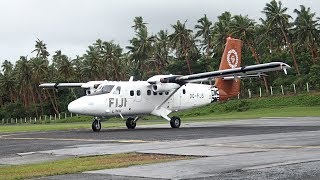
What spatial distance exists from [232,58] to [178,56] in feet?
250

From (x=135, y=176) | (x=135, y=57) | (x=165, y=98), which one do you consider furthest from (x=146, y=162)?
(x=135, y=57)

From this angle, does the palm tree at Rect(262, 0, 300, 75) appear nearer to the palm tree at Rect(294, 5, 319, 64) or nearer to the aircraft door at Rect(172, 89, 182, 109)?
the palm tree at Rect(294, 5, 319, 64)

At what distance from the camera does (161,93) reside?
33.2m

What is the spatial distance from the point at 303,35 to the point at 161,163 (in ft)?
257

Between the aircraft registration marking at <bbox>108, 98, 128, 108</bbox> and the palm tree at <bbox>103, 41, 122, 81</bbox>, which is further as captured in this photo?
the palm tree at <bbox>103, 41, 122, 81</bbox>

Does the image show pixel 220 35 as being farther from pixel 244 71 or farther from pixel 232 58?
pixel 244 71

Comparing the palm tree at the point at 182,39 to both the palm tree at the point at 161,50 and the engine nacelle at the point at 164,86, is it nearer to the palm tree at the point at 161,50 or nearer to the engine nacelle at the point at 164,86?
the palm tree at the point at 161,50

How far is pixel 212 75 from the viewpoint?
30.5 m

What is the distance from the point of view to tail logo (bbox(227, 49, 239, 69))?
36.1 metres

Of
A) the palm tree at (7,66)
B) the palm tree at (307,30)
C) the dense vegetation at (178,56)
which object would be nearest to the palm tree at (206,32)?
the dense vegetation at (178,56)

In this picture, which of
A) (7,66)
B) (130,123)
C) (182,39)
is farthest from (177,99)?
(7,66)

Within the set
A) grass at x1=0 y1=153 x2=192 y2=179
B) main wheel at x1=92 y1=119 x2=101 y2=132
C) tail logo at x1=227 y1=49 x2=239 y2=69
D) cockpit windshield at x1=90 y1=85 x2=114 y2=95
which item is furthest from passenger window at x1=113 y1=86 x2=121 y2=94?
grass at x1=0 y1=153 x2=192 y2=179

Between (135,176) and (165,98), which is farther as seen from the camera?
(165,98)

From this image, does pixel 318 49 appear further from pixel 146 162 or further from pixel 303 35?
pixel 146 162
